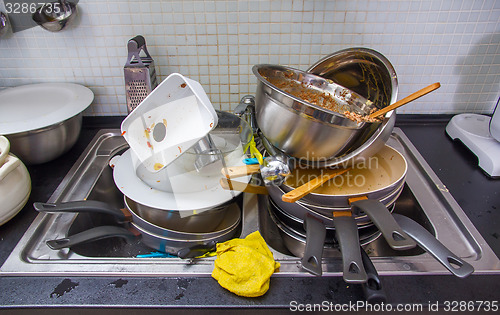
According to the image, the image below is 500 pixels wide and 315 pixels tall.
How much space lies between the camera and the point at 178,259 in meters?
0.65

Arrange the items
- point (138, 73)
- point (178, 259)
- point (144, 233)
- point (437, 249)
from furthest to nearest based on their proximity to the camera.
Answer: point (138, 73) < point (144, 233) < point (178, 259) < point (437, 249)

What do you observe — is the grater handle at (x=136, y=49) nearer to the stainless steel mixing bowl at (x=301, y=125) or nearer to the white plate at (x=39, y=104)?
the white plate at (x=39, y=104)

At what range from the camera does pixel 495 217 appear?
74 cm

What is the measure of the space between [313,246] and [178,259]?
267 mm

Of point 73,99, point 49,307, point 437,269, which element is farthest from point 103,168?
point 437,269

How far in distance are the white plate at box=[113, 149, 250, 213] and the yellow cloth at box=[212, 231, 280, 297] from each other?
4.6 inches

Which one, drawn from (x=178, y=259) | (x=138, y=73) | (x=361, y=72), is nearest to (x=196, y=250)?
(x=178, y=259)

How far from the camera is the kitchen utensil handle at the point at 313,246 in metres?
0.54

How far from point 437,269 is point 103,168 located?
837mm

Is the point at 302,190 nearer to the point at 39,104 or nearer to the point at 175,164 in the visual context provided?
the point at 175,164

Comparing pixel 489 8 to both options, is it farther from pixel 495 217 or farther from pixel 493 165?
pixel 495 217

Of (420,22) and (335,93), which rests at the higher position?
(420,22)

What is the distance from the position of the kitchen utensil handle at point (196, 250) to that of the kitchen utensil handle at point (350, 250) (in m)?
0.26

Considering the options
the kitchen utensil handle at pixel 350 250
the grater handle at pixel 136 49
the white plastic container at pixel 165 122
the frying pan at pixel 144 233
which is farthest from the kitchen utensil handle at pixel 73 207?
the kitchen utensil handle at pixel 350 250
